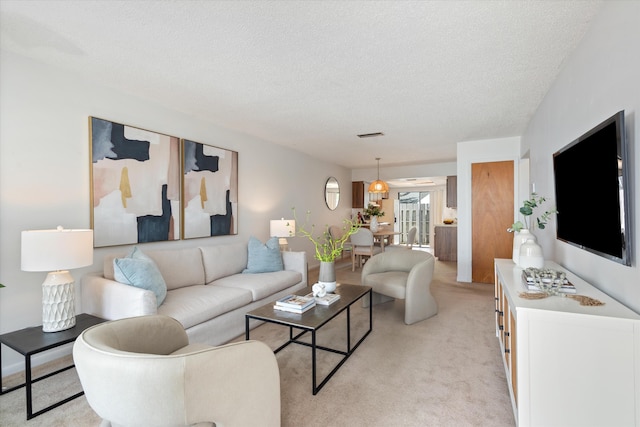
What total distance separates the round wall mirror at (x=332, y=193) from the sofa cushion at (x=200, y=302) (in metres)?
4.07

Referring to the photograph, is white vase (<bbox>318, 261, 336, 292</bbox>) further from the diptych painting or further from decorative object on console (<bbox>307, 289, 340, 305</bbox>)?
the diptych painting

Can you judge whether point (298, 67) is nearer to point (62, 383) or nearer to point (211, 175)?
point (211, 175)

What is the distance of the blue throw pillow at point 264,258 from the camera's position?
3639 millimetres

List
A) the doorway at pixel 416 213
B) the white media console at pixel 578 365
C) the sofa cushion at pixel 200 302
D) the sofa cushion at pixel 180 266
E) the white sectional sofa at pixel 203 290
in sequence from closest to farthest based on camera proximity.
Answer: the white media console at pixel 578 365 → the white sectional sofa at pixel 203 290 → the sofa cushion at pixel 200 302 → the sofa cushion at pixel 180 266 → the doorway at pixel 416 213

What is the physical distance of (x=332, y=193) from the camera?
7039mm

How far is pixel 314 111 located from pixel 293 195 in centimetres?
229

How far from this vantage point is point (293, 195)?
217 inches

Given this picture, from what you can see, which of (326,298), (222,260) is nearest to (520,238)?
(326,298)

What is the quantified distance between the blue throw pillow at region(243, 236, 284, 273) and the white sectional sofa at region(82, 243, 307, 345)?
0.08 m

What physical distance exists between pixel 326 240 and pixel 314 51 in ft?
6.45

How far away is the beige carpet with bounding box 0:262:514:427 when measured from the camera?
173cm

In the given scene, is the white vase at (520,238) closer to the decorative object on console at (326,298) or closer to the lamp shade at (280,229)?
the decorative object on console at (326,298)

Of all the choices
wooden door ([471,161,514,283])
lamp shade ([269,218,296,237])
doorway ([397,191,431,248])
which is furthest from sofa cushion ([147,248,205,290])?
doorway ([397,191,431,248])

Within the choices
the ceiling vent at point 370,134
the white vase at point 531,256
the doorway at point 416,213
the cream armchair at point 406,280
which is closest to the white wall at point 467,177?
the ceiling vent at point 370,134
